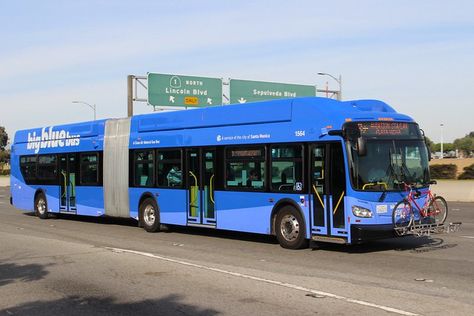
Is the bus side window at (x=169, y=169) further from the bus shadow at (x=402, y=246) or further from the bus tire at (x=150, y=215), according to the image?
the bus shadow at (x=402, y=246)

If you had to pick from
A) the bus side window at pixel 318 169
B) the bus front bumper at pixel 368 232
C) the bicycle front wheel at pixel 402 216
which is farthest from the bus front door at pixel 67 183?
the bicycle front wheel at pixel 402 216

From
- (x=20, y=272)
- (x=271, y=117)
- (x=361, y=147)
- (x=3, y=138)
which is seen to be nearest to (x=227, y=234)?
(x=271, y=117)

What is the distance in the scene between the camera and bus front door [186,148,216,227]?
1370 centimetres

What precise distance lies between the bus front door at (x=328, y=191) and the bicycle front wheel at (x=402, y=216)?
0.94m

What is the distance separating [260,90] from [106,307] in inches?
1108

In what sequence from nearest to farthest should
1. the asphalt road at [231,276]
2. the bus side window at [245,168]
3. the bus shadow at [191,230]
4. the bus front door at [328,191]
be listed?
the asphalt road at [231,276] → the bus front door at [328,191] → the bus side window at [245,168] → the bus shadow at [191,230]

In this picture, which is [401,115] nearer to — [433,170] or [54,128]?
[54,128]

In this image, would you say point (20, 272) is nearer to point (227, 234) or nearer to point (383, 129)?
point (227, 234)

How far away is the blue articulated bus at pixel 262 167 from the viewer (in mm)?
10664

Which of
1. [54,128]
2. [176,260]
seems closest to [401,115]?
[176,260]

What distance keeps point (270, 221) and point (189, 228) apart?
492 cm

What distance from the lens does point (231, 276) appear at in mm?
8805

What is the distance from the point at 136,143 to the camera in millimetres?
16297

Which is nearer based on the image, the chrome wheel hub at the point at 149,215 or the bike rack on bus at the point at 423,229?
the bike rack on bus at the point at 423,229
